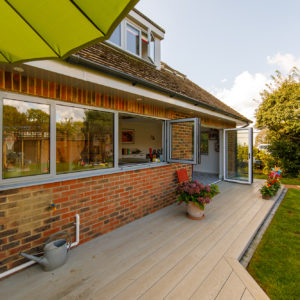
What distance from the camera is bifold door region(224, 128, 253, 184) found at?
7.71m

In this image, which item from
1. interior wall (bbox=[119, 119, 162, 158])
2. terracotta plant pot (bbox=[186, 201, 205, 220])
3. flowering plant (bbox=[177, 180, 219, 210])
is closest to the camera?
flowering plant (bbox=[177, 180, 219, 210])

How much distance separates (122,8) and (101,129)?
2.77m

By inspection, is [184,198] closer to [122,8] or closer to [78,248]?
[78,248]

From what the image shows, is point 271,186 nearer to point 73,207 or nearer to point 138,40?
point 73,207

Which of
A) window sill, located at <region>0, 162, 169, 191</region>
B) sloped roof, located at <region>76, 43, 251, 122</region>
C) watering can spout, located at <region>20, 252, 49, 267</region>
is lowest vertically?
watering can spout, located at <region>20, 252, 49, 267</region>

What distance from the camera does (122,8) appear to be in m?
1.05

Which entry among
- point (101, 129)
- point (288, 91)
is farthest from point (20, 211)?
point (288, 91)

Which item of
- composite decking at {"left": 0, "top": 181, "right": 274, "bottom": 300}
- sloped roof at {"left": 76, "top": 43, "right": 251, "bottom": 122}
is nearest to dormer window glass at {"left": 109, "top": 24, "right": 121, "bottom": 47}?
sloped roof at {"left": 76, "top": 43, "right": 251, "bottom": 122}

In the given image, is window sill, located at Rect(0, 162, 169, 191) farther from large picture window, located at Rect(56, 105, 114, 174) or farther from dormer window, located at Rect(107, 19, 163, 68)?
dormer window, located at Rect(107, 19, 163, 68)

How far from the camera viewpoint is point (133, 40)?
18.0 ft

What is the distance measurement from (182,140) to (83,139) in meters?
3.16

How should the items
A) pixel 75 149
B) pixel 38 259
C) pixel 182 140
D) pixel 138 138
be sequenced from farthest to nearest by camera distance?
pixel 138 138 → pixel 182 140 → pixel 75 149 → pixel 38 259

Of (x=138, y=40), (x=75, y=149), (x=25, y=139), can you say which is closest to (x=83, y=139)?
(x=75, y=149)

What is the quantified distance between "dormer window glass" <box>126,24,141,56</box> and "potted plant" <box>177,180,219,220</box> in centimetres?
418
